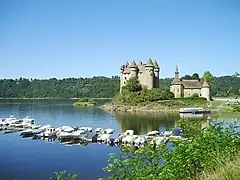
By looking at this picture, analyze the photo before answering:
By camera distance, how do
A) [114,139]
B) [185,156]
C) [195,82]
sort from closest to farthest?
[185,156]
[114,139]
[195,82]

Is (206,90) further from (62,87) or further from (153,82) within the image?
(62,87)

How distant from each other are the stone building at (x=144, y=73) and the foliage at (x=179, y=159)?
61.1 meters

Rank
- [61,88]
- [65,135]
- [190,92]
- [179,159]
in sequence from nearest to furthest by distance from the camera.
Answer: [179,159] < [65,135] < [190,92] < [61,88]

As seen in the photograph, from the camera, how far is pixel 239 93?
652 centimetres

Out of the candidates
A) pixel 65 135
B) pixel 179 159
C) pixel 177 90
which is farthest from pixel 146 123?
pixel 179 159

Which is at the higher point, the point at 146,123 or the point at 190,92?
the point at 190,92

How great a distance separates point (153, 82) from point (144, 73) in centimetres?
291

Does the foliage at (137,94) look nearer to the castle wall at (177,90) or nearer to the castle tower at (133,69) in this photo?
the castle tower at (133,69)

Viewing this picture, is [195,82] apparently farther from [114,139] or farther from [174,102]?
[114,139]

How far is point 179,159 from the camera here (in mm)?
5516

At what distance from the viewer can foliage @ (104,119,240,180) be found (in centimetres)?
536

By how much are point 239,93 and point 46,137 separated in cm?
2434

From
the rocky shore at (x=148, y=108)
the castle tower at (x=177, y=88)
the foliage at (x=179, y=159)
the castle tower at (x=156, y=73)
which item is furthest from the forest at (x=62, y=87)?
the foliage at (x=179, y=159)

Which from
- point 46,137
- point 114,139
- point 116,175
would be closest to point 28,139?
point 46,137
